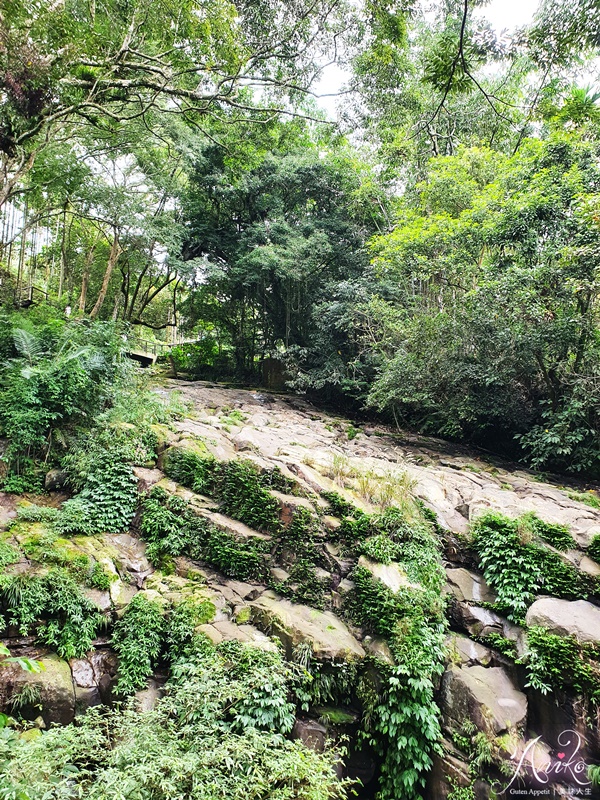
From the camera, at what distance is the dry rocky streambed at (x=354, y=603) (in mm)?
3520

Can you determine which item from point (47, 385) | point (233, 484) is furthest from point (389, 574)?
point (47, 385)

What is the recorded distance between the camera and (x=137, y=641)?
3893mm

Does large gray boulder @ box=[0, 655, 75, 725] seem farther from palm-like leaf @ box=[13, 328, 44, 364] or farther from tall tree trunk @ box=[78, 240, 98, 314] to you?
tall tree trunk @ box=[78, 240, 98, 314]

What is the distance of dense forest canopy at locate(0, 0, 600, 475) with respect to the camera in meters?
5.61

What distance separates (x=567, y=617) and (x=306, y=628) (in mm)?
2532

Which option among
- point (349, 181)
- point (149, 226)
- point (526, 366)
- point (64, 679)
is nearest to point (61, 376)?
point (64, 679)

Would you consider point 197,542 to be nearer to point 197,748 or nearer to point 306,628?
point 306,628

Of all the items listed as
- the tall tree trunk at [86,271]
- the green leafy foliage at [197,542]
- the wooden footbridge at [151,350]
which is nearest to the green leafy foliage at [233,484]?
the green leafy foliage at [197,542]

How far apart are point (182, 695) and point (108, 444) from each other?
3.32 m

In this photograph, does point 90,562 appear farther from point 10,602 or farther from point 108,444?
point 108,444

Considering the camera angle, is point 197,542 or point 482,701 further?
point 197,542

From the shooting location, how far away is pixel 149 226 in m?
11.3

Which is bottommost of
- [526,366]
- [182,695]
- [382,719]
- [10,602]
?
[382,719]

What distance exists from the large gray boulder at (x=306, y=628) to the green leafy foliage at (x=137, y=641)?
95 cm
